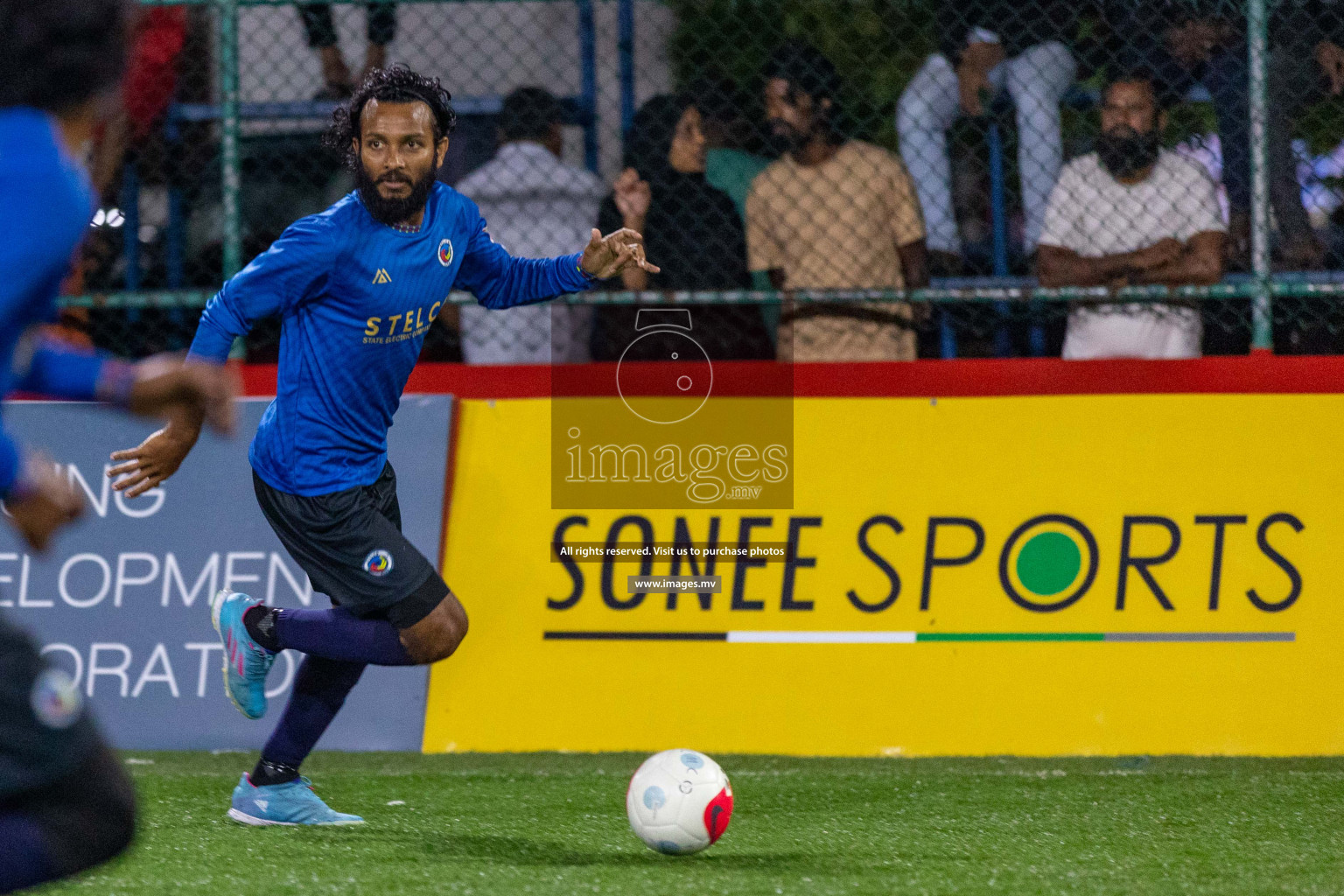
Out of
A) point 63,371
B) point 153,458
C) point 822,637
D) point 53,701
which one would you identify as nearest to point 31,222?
point 63,371

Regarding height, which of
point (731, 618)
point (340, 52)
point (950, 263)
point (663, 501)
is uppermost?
point (340, 52)

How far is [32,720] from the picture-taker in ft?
7.81

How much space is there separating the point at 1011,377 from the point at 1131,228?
779 mm

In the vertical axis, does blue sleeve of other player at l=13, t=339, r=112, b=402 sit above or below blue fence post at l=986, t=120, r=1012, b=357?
below

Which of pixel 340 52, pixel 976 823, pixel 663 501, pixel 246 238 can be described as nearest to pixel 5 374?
pixel 976 823

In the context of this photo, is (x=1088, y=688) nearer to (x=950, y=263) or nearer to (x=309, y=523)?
(x=950, y=263)

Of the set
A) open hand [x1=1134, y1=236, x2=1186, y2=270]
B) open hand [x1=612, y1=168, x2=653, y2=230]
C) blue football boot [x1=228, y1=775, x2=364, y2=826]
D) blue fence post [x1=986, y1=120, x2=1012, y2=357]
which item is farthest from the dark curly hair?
open hand [x1=1134, y1=236, x2=1186, y2=270]

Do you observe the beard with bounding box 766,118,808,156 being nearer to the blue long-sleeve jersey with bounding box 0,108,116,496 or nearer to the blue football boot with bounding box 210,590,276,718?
the blue football boot with bounding box 210,590,276,718

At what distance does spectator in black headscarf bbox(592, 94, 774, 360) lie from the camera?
646 cm

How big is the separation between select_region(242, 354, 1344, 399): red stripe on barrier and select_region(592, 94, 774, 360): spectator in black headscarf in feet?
1.22

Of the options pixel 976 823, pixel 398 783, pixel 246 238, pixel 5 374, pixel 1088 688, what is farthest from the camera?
pixel 246 238

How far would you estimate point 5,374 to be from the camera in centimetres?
243

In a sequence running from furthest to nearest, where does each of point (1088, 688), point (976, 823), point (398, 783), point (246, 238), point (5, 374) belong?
point (246, 238)
point (1088, 688)
point (398, 783)
point (976, 823)
point (5, 374)

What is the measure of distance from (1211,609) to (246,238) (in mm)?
4233
